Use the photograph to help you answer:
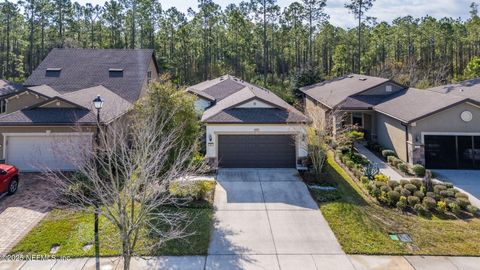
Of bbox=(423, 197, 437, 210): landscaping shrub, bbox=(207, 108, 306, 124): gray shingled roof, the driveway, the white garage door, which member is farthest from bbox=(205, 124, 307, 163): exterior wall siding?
the white garage door

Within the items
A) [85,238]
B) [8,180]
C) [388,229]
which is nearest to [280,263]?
[388,229]

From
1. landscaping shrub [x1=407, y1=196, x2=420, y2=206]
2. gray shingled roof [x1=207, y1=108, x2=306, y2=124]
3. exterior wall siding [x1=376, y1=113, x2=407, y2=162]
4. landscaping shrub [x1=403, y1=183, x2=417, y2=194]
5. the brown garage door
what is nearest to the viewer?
landscaping shrub [x1=407, y1=196, x2=420, y2=206]

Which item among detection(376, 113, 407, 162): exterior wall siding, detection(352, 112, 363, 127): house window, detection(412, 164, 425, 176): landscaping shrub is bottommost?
detection(412, 164, 425, 176): landscaping shrub

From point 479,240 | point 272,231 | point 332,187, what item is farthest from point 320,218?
point 479,240

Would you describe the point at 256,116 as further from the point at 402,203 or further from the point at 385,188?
the point at 402,203

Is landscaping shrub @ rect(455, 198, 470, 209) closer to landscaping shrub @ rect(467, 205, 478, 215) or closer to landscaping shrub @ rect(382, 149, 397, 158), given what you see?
landscaping shrub @ rect(467, 205, 478, 215)

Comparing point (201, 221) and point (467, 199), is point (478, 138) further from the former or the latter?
point (201, 221)

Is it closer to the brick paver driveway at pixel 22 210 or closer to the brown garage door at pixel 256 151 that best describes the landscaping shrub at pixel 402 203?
the brown garage door at pixel 256 151
